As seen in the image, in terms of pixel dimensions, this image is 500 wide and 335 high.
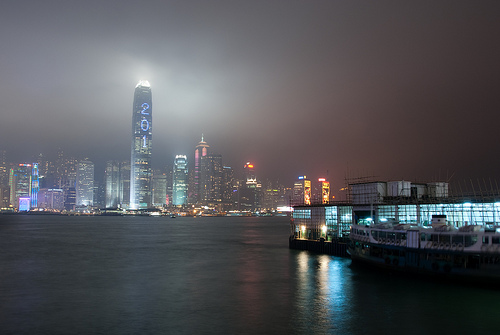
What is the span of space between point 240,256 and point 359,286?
3527 centimetres

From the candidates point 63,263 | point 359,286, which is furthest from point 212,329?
point 63,263

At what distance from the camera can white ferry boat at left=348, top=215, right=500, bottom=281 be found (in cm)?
4222

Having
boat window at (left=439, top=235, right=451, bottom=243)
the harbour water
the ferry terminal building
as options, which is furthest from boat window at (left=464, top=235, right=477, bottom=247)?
the ferry terminal building

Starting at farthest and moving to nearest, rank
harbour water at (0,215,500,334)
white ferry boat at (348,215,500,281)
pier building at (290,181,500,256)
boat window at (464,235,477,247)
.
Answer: pier building at (290,181,500,256)
boat window at (464,235,477,247)
white ferry boat at (348,215,500,281)
harbour water at (0,215,500,334)

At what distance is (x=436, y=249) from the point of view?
46.4 metres

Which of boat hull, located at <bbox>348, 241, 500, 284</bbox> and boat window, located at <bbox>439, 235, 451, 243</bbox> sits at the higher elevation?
boat window, located at <bbox>439, 235, 451, 243</bbox>

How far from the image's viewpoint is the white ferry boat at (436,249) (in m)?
42.2

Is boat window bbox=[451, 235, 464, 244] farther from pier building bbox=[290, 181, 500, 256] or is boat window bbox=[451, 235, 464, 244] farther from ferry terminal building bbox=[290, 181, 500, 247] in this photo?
ferry terminal building bbox=[290, 181, 500, 247]

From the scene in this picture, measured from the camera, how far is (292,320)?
34.3m

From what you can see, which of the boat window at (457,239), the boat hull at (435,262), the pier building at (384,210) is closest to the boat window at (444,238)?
the boat window at (457,239)

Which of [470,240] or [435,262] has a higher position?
[470,240]

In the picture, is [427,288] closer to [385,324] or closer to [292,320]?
[385,324]

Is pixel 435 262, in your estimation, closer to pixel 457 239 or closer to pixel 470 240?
pixel 457 239

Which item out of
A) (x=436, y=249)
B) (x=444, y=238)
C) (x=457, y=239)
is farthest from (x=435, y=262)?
(x=457, y=239)
